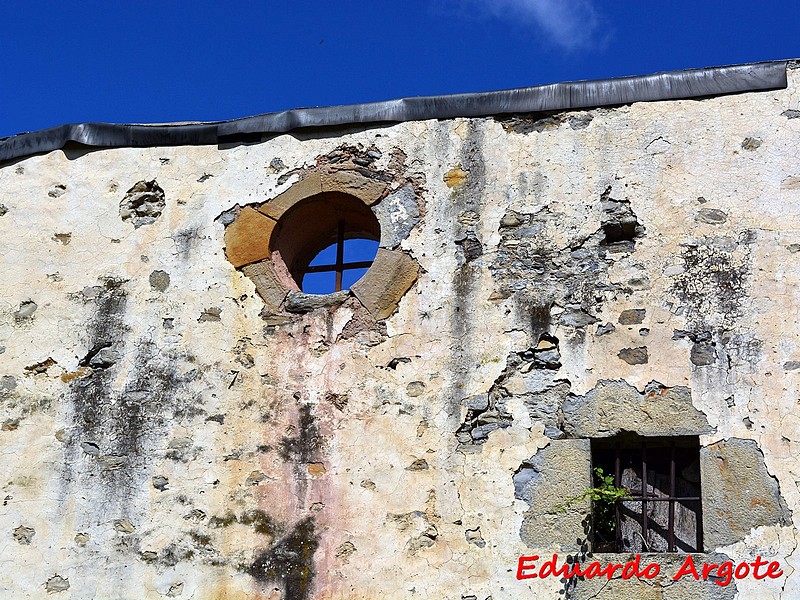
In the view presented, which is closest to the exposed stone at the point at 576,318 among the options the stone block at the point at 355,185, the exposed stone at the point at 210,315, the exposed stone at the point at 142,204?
the stone block at the point at 355,185

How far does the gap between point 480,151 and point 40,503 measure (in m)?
3.24

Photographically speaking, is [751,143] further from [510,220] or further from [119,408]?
[119,408]

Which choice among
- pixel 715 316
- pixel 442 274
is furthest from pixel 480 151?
pixel 715 316

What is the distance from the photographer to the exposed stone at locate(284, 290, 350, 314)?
642 cm

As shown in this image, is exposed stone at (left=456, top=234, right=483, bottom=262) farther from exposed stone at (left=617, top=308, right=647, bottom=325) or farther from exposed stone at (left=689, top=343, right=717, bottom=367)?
exposed stone at (left=689, top=343, right=717, bottom=367)

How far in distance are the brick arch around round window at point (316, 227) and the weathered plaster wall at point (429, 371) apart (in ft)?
0.21

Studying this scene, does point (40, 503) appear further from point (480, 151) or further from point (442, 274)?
point (480, 151)

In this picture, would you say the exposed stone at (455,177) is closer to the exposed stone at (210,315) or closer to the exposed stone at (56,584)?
the exposed stone at (210,315)

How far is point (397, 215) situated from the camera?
21.3 ft

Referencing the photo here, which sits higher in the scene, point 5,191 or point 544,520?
point 5,191

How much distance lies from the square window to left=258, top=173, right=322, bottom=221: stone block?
226 centimetres

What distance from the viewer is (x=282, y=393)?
627 cm

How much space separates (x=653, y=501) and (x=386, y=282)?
1888 millimetres

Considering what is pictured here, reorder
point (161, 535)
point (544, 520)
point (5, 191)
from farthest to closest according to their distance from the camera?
point (5, 191), point (161, 535), point (544, 520)
